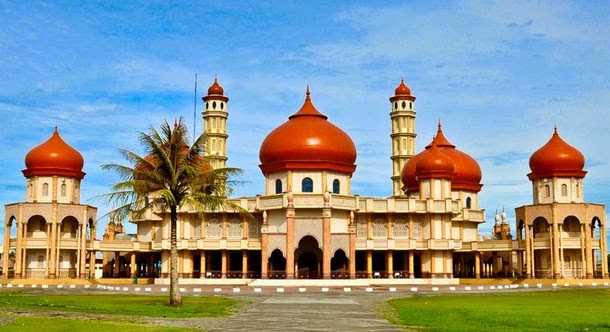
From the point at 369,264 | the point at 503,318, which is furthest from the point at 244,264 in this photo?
the point at 503,318

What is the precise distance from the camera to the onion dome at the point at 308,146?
64500mm

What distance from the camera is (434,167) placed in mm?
67875

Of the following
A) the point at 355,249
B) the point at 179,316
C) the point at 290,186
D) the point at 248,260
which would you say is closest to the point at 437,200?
the point at 355,249

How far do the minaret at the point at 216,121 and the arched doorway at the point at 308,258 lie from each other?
17.9 m

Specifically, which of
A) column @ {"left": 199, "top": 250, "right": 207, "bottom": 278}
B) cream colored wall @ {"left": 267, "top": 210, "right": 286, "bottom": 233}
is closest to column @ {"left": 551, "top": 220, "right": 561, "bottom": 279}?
cream colored wall @ {"left": 267, "top": 210, "right": 286, "bottom": 233}

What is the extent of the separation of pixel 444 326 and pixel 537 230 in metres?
54.3

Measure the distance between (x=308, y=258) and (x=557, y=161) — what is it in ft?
81.0

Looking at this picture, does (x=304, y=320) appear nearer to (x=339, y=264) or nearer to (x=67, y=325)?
(x=67, y=325)

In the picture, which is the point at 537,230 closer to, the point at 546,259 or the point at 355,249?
the point at 546,259

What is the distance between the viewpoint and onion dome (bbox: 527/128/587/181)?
232 feet

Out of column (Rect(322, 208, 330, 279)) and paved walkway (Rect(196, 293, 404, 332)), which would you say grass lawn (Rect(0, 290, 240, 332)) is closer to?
paved walkway (Rect(196, 293, 404, 332))

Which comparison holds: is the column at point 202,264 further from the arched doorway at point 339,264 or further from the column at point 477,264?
the column at point 477,264

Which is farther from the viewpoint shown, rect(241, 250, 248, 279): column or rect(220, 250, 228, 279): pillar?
rect(220, 250, 228, 279): pillar

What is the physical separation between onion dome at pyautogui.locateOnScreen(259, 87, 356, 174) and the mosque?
104 millimetres
